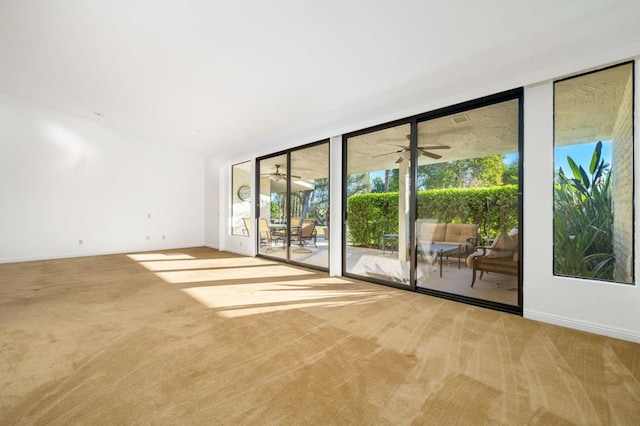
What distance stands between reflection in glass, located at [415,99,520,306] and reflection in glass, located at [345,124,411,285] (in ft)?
0.87

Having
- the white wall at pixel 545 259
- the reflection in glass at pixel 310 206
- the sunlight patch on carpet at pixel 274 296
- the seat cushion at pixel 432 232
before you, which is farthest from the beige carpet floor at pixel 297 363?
the reflection in glass at pixel 310 206

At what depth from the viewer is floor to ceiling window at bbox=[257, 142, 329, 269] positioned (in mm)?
5137

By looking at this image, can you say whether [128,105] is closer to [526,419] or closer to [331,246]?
[331,246]

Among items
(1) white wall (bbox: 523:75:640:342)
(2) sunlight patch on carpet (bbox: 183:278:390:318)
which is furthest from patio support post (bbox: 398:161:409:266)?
(1) white wall (bbox: 523:75:640:342)

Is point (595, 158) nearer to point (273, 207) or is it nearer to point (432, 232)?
point (432, 232)

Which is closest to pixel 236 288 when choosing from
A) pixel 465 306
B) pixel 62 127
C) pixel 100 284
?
pixel 100 284

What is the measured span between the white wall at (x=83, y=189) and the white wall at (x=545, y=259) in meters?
8.15

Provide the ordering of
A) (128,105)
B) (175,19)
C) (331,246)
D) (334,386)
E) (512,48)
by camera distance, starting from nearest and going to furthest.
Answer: (334,386), (512,48), (175,19), (331,246), (128,105)

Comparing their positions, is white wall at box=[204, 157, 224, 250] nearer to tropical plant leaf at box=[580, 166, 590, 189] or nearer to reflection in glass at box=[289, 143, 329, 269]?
reflection in glass at box=[289, 143, 329, 269]

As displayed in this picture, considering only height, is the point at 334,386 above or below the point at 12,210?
below

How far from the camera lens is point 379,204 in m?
4.26

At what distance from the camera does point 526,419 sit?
4.60ft

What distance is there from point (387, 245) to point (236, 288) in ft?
7.46

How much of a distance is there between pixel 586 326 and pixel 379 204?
2576mm
